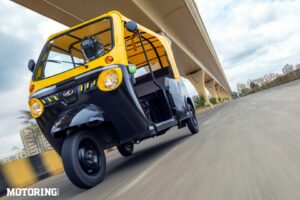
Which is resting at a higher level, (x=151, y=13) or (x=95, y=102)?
(x=151, y=13)

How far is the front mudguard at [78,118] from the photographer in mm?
5129

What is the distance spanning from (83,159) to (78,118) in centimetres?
52

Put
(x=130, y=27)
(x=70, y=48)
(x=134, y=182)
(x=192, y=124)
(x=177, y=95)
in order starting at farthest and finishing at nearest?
(x=192, y=124) < (x=177, y=95) < (x=70, y=48) < (x=130, y=27) < (x=134, y=182)

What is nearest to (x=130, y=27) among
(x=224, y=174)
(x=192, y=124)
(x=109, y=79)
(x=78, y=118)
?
(x=109, y=79)

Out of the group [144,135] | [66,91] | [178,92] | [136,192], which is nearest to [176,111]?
[178,92]

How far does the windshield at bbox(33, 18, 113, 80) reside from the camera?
20.5 ft

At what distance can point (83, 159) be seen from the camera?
16.8 feet

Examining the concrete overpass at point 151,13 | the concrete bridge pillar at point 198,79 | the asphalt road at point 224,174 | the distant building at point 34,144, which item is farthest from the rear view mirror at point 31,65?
the concrete bridge pillar at point 198,79

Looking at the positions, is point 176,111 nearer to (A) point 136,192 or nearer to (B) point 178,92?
(B) point 178,92

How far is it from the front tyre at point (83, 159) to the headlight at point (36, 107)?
2.48 feet

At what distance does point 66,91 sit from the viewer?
564 centimetres

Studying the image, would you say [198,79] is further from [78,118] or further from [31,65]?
[78,118]

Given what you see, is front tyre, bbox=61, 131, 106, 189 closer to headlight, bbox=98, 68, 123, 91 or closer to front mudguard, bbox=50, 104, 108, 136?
front mudguard, bbox=50, 104, 108, 136

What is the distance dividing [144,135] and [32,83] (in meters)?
1.93
